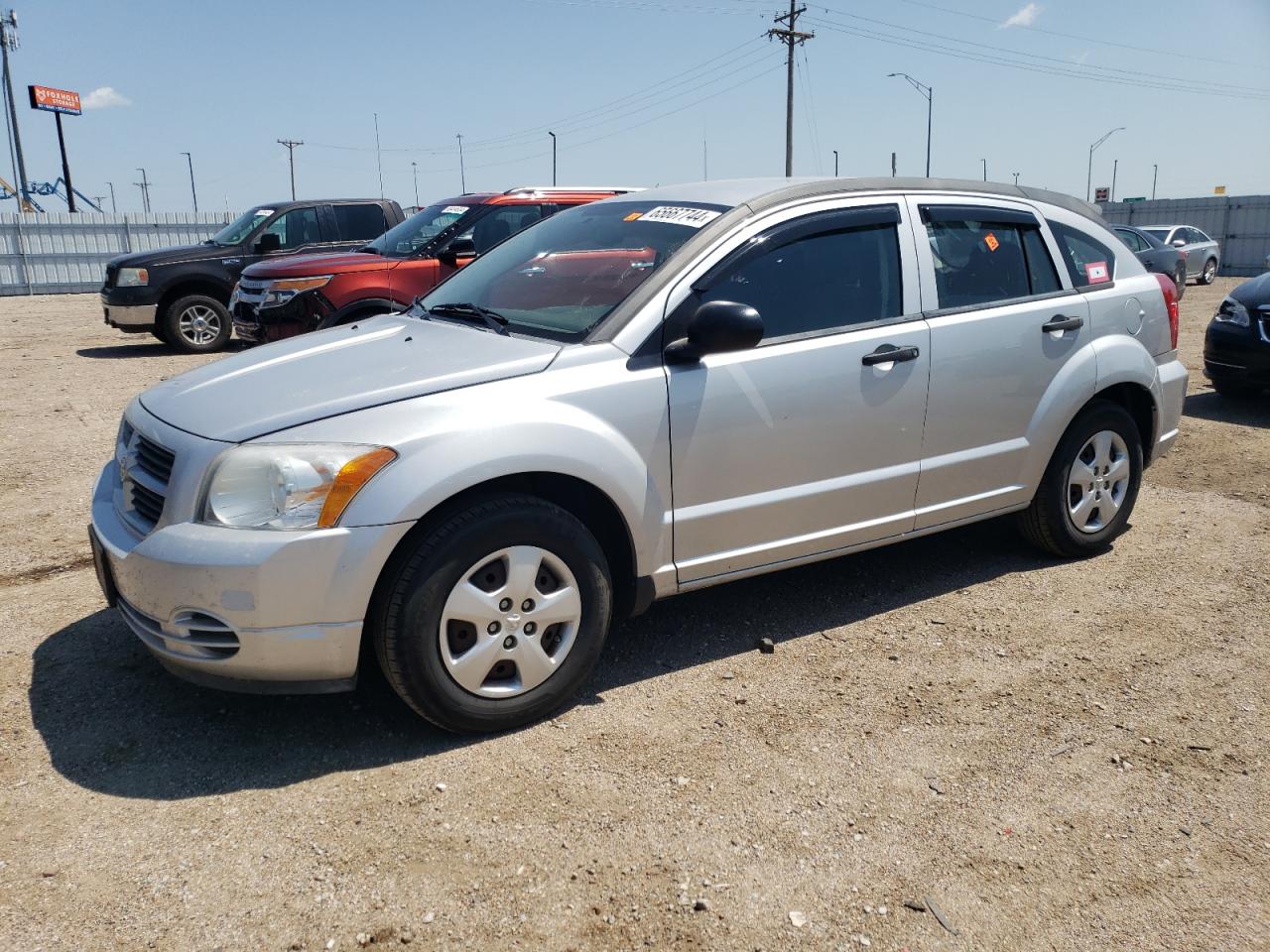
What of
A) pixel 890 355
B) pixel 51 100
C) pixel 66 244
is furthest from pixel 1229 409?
pixel 51 100

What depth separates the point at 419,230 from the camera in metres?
10.1

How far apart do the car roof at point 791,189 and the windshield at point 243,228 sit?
10104 mm

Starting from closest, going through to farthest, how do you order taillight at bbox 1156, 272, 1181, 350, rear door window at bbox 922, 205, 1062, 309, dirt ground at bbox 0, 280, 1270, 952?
dirt ground at bbox 0, 280, 1270, 952, rear door window at bbox 922, 205, 1062, 309, taillight at bbox 1156, 272, 1181, 350

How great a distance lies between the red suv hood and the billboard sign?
42657mm

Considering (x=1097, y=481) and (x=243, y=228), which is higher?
(x=243, y=228)

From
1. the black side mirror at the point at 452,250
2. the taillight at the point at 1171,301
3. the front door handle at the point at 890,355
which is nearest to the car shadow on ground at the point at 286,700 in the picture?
the front door handle at the point at 890,355

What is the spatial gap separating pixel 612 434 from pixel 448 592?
765 millimetres

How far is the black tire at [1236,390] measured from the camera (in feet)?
28.9

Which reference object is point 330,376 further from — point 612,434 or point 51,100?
point 51,100

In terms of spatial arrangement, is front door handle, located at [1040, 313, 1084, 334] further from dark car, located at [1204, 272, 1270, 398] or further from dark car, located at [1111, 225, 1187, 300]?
dark car, located at [1111, 225, 1187, 300]

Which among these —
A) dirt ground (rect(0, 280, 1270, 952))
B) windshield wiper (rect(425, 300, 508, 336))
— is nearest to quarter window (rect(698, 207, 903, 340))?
windshield wiper (rect(425, 300, 508, 336))

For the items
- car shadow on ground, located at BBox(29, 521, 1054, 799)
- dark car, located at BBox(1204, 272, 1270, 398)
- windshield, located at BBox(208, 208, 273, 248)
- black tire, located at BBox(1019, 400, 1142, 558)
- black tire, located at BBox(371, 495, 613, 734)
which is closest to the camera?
black tire, located at BBox(371, 495, 613, 734)

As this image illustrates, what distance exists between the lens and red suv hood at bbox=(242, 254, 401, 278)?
31.3 feet

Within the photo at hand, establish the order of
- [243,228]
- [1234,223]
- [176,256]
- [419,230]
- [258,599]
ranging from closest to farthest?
1. [258,599]
2. [419,230]
3. [176,256]
4. [243,228]
5. [1234,223]
